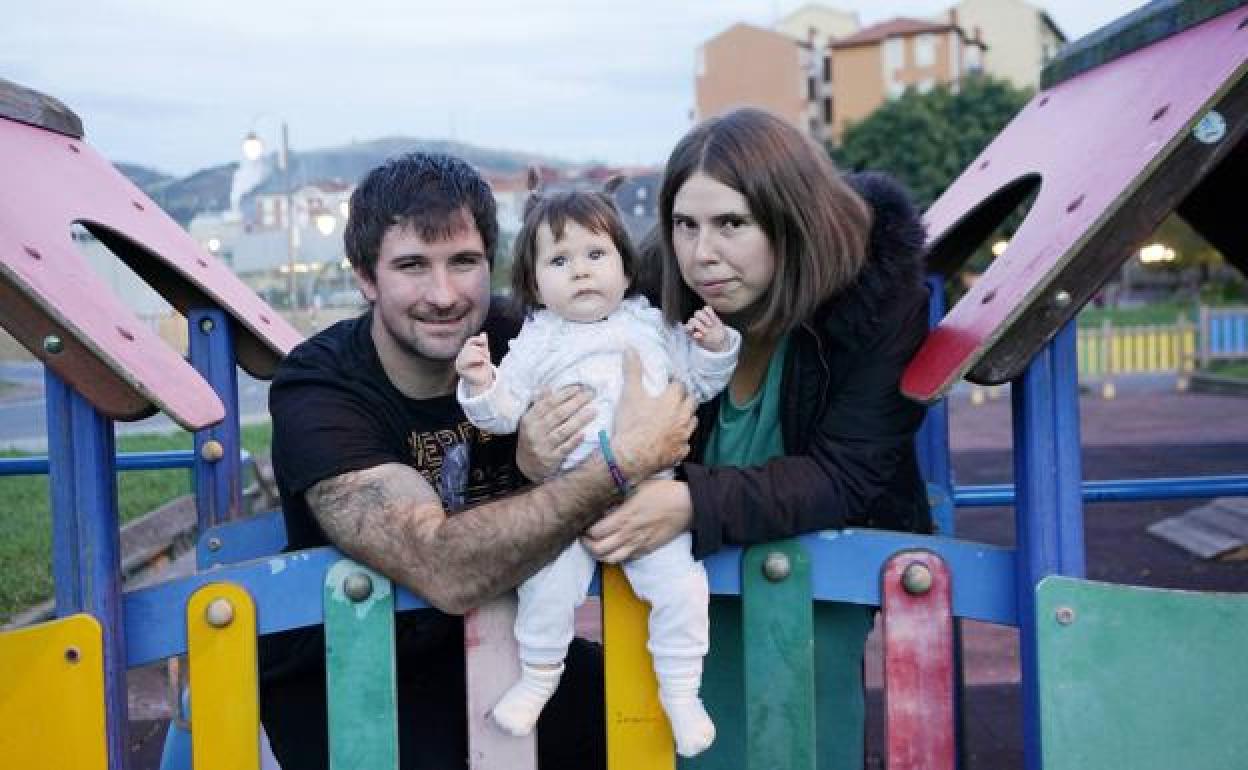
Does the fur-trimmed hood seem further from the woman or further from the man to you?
the man

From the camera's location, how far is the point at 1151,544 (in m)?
Result: 6.69

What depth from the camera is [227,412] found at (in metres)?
2.88

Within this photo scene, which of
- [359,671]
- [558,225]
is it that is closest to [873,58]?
[558,225]

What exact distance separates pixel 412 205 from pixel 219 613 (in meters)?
0.86

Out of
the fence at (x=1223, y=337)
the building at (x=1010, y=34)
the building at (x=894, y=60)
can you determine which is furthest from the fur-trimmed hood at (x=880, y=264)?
the building at (x=1010, y=34)

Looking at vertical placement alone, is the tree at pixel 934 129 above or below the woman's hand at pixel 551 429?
above

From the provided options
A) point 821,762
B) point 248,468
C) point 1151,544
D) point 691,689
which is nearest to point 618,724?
point 691,689

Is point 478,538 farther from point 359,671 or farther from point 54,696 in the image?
point 54,696

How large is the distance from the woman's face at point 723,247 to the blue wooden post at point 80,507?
0.96 m

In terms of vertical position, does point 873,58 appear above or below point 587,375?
above

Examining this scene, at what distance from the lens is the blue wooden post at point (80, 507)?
1731 mm

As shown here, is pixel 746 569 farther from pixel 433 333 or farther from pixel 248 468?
pixel 248 468

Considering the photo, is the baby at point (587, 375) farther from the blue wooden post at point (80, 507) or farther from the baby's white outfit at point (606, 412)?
the blue wooden post at point (80, 507)

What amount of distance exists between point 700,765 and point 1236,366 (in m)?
16.3
